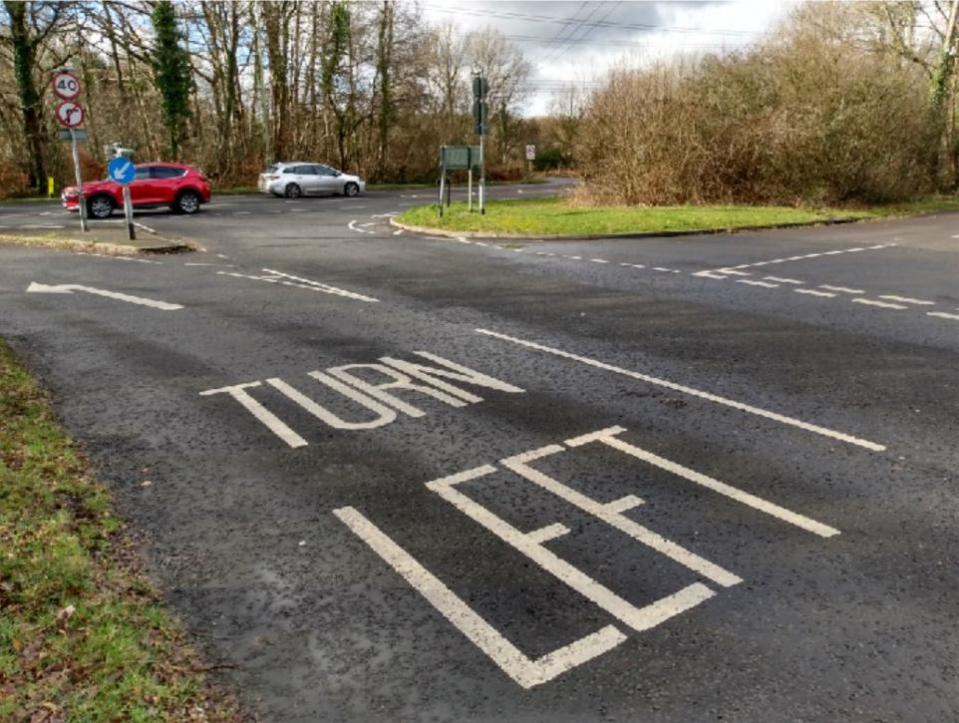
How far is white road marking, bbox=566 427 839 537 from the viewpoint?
4031 millimetres

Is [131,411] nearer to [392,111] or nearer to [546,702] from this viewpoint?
[546,702]

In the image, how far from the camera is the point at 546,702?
273cm

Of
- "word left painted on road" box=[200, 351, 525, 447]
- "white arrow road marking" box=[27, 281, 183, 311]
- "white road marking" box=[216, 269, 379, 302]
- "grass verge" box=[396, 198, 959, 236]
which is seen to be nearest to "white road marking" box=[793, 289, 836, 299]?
"white road marking" box=[216, 269, 379, 302]

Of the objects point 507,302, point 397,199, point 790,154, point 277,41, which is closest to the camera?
point 507,302

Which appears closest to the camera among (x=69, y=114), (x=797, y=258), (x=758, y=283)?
(x=758, y=283)

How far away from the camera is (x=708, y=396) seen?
625cm

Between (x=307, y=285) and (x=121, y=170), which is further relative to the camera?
(x=121, y=170)

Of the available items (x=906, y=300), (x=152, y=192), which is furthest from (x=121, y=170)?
(x=906, y=300)

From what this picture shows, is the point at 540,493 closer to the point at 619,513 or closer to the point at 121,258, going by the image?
the point at 619,513

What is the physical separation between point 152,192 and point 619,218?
1529 cm

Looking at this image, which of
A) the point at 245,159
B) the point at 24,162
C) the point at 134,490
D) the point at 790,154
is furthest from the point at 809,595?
the point at 245,159

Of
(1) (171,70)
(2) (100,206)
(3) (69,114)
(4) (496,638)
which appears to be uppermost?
(1) (171,70)

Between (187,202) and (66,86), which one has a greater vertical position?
(66,86)

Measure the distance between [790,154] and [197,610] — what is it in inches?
991
